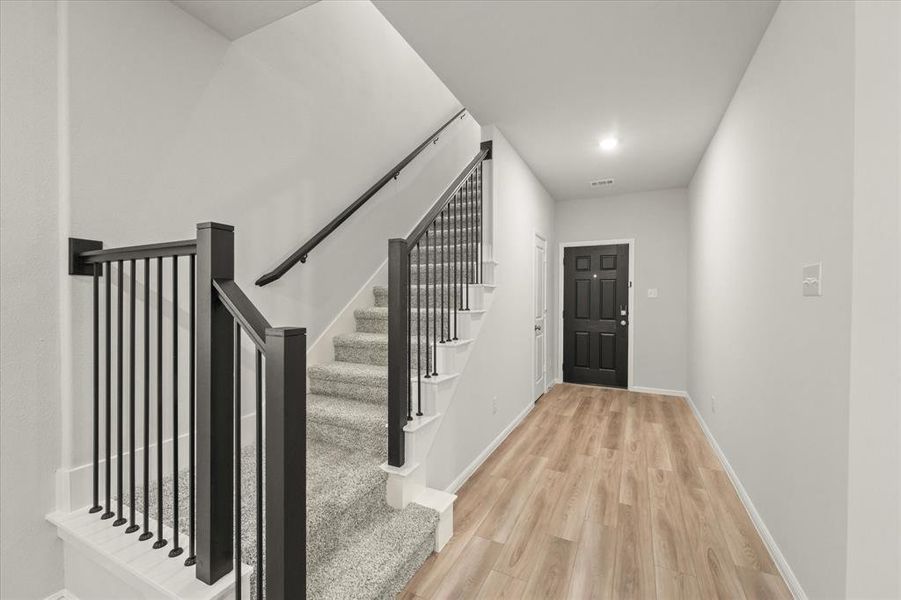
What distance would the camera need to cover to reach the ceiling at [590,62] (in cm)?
197

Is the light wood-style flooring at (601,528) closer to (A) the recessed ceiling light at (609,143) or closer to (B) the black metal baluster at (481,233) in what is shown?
(B) the black metal baluster at (481,233)

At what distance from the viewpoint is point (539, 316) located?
487 cm

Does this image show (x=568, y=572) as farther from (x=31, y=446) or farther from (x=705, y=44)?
(x=705, y=44)

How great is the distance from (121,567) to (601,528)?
84.5 inches

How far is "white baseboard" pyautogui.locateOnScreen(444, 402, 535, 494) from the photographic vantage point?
2618mm

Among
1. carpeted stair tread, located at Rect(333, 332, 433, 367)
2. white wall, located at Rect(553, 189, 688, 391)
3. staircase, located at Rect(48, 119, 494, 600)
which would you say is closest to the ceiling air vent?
white wall, located at Rect(553, 189, 688, 391)

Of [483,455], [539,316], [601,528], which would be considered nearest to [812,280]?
[601,528]

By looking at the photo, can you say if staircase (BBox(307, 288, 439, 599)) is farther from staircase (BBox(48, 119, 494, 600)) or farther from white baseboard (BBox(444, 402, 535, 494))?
white baseboard (BBox(444, 402, 535, 494))

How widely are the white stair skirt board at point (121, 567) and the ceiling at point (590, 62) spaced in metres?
2.39

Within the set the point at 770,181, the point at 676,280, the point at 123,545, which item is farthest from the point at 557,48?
the point at 676,280

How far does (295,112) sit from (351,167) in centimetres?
62

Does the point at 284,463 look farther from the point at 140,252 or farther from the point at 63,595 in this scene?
the point at 63,595

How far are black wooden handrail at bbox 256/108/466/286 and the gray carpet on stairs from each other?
2.33 ft

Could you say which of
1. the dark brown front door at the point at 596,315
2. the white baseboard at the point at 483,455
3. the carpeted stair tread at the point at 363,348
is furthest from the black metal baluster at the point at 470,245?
the dark brown front door at the point at 596,315
